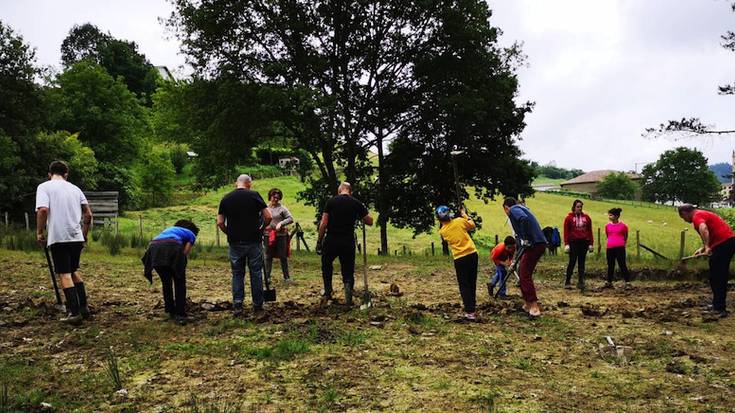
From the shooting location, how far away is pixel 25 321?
779 cm

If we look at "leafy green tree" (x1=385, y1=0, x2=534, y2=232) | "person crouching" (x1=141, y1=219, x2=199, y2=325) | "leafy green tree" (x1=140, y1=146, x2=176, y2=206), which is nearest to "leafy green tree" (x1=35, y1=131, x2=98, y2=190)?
"leafy green tree" (x1=140, y1=146, x2=176, y2=206)

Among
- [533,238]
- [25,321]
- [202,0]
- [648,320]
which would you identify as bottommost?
[648,320]

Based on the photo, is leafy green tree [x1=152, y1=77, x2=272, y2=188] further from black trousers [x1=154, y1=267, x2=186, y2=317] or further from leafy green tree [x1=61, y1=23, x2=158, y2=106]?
leafy green tree [x1=61, y1=23, x2=158, y2=106]

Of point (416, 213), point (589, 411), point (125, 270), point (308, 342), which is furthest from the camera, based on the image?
point (416, 213)

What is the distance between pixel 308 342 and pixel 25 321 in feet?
14.4

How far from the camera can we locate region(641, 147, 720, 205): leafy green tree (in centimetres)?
10456

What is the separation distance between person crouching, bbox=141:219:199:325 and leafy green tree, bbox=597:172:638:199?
13204 cm

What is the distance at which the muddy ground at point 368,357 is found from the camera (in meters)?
4.88

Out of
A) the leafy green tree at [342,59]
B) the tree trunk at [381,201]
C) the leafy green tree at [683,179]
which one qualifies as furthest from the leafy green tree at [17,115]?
the leafy green tree at [683,179]

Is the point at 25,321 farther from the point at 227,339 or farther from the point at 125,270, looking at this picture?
the point at 125,270

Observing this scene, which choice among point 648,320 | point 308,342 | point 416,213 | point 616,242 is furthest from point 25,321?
point 416,213

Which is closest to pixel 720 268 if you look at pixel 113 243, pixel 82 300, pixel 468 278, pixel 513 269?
pixel 513 269

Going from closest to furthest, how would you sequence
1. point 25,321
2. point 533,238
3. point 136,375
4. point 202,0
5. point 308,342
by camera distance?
point 136,375, point 308,342, point 25,321, point 533,238, point 202,0

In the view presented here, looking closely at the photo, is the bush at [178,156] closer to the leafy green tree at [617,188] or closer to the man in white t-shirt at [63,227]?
the man in white t-shirt at [63,227]
